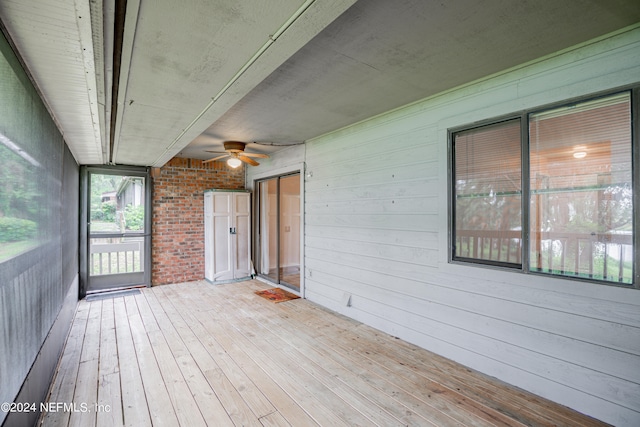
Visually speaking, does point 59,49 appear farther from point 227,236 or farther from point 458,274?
point 227,236

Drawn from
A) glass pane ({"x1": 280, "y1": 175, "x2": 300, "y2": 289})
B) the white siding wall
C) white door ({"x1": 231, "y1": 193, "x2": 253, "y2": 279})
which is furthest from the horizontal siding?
white door ({"x1": 231, "y1": 193, "x2": 253, "y2": 279})

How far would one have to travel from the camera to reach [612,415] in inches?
77.0

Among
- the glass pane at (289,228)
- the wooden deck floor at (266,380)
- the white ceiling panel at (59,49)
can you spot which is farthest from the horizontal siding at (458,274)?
the white ceiling panel at (59,49)

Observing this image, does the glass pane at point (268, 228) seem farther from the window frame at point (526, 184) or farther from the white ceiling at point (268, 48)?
the window frame at point (526, 184)

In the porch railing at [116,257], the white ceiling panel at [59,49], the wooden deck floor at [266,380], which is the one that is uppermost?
the white ceiling panel at [59,49]

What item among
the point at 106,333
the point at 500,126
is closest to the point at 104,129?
the point at 106,333

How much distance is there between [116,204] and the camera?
17.8ft

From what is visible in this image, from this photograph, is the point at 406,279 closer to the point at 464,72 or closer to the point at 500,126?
the point at 500,126

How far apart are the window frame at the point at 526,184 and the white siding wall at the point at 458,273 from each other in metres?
0.04

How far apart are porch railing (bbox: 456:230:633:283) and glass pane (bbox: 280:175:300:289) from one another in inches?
149

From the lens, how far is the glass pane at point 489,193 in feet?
8.12

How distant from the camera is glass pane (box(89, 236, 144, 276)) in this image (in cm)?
526

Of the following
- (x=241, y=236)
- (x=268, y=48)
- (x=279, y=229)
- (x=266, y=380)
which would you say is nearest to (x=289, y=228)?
(x=279, y=229)

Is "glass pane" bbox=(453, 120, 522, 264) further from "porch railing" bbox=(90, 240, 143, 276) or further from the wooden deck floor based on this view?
"porch railing" bbox=(90, 240, 143, 276)
